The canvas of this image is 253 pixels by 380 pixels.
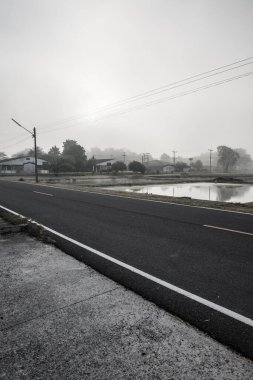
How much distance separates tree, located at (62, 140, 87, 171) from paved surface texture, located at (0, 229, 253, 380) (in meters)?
76.9

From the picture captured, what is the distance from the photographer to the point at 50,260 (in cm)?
615

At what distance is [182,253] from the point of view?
643 cm

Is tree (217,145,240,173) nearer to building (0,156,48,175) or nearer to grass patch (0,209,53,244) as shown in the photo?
building (0,156,48,175)

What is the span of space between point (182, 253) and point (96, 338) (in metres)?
3.49

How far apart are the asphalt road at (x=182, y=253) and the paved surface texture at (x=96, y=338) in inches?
13.4

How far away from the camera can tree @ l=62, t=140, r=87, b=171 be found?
273 feet

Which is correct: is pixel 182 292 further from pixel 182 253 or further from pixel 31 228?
pixel 31 228

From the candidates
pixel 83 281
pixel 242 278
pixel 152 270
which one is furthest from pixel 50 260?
pixel 242 278

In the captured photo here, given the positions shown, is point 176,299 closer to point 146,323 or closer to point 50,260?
point 146,323

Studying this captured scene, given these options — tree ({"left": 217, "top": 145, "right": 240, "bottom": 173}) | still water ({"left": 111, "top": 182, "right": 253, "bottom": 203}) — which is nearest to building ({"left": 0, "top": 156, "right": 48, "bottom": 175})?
still water ({"left": 111, "top": 182, "right": 253, "bottom": 203})

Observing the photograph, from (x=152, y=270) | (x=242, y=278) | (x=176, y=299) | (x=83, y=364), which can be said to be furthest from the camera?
(x=152, y=270)

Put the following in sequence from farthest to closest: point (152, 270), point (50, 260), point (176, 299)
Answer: point (50, 260), point (152, 270), point (176, 299)

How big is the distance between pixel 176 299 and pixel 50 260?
302 centimetres

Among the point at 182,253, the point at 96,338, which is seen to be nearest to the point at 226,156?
the point at 182,253
